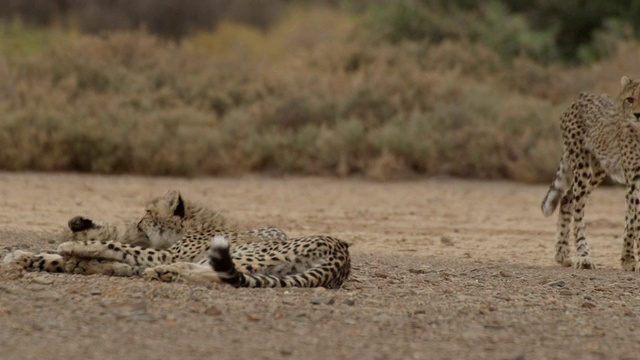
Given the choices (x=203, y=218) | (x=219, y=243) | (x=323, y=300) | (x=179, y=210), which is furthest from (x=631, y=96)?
(x=219, y=243)

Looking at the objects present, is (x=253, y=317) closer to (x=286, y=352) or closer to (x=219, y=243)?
(x=219, y=243)

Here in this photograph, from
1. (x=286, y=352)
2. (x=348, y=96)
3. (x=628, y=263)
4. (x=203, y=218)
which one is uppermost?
(x=348, y=96)

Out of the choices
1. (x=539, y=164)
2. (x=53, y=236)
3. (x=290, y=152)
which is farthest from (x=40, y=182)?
(x=539, y=164)

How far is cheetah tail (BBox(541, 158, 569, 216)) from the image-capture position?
10258 millimetres

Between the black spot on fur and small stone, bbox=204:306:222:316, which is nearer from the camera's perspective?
small stone, bbox=204:306:222:316

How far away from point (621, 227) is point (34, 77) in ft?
29.5

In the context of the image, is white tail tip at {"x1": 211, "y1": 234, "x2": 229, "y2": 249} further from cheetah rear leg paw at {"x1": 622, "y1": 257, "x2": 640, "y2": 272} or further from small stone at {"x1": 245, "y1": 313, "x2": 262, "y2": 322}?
cheetah rear leg paw at {"x1": 622, "y1": 257, "x2": 640, "y2": 272}

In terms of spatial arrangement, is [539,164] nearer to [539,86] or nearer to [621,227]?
[621,227]

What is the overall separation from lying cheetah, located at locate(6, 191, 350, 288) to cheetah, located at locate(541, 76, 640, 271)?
268cm

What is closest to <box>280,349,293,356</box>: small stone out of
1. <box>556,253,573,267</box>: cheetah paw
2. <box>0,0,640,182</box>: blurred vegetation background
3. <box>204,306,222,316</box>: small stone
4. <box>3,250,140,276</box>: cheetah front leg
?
<box>204,306,222,316</box>: small stone

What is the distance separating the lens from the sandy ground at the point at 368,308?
18.0 ft

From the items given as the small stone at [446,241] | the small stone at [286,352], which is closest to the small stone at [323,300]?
the small stone at [286,352]

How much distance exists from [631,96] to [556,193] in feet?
4.20

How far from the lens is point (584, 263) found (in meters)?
9.65
